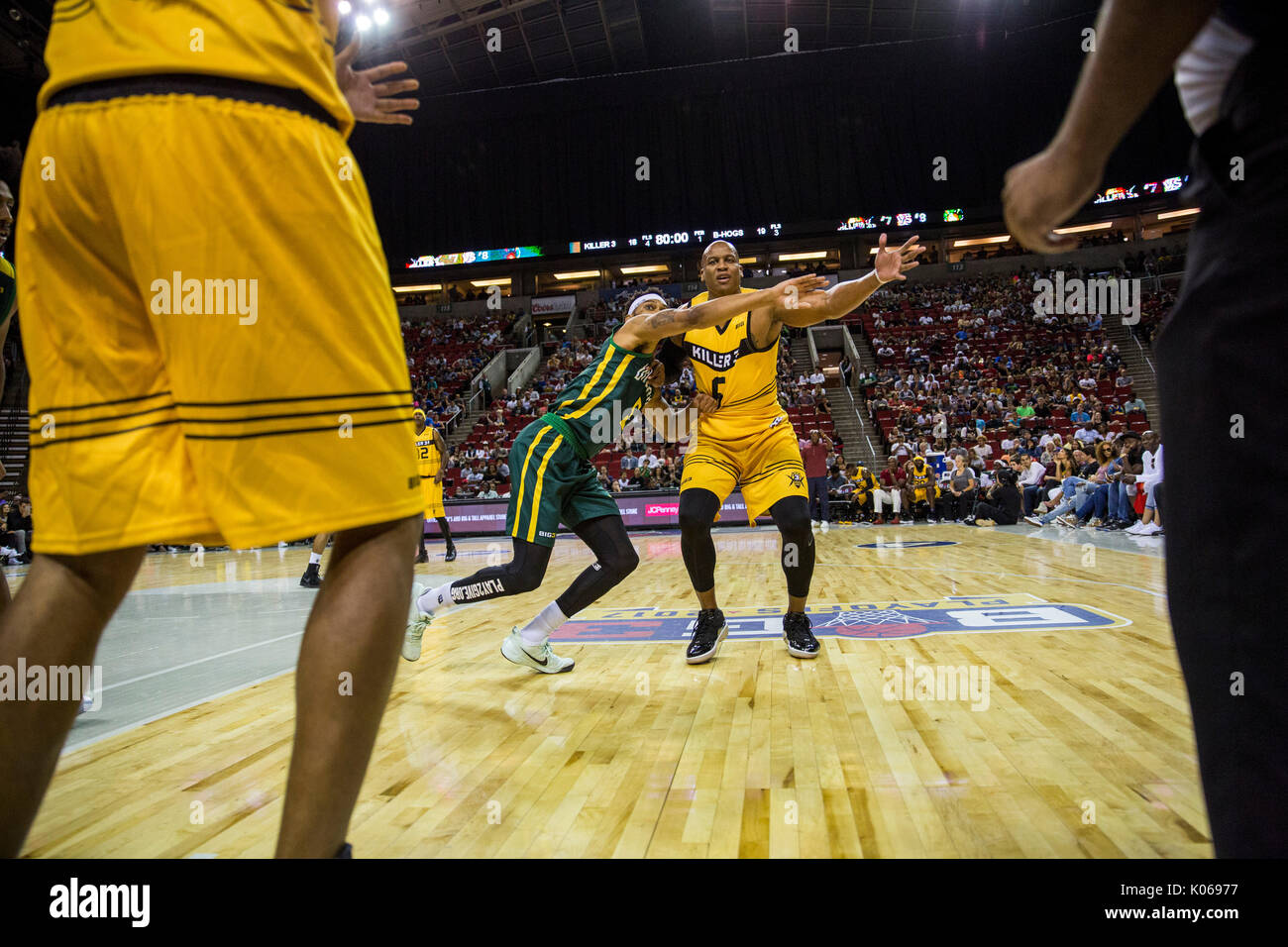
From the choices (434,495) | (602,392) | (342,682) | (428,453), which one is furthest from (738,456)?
(434,495)

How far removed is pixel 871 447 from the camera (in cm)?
1952

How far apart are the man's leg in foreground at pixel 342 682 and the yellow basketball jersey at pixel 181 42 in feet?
2.08

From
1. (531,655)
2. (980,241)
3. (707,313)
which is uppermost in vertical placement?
(980,241)

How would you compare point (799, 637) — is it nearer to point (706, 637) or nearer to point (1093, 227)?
point (706, 637)

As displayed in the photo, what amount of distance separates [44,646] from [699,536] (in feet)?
10.1

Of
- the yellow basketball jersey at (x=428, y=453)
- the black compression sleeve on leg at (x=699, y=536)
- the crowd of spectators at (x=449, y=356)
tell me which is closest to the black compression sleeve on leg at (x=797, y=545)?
the black compression sleeve on leg at (x=699, y=536)

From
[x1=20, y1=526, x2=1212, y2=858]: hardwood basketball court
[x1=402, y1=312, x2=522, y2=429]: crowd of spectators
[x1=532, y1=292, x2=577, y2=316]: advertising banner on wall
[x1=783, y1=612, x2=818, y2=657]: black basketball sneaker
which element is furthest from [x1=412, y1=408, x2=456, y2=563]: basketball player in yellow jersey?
[x1=532, y1=292, x2=577, y2=316]: advertising banner on wall

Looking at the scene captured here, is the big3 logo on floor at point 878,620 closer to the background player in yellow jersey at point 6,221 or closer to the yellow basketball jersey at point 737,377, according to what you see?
the yellow basketball jersey at point 737,377

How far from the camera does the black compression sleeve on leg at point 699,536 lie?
12.8 ft

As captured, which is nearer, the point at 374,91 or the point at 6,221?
the point at 374,91

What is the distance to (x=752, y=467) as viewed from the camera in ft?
13.4

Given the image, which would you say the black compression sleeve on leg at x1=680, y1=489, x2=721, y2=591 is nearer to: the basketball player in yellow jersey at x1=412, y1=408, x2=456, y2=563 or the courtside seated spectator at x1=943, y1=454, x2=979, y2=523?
the basketball player in yellow jersey at x1=412, y1=408, x2=456, y2=563
